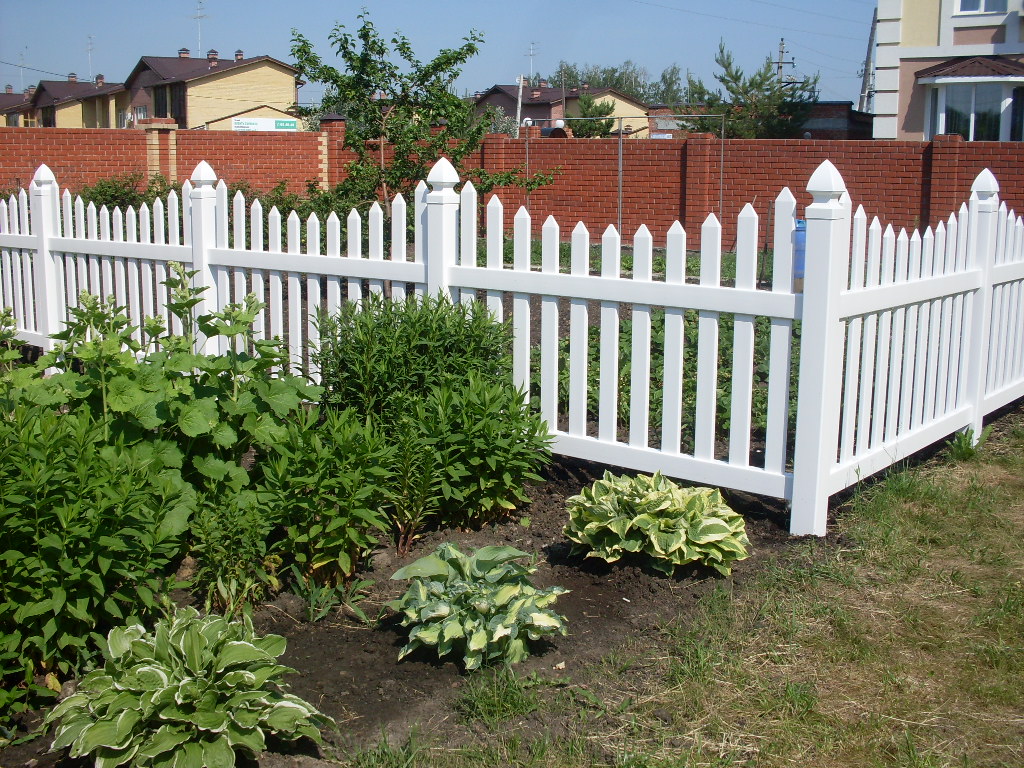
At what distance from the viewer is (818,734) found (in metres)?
2.73

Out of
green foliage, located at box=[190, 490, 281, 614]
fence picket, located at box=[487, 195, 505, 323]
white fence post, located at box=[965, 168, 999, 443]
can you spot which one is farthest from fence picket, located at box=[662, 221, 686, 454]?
white fence post, located at box=[965, 168, 999, 443]

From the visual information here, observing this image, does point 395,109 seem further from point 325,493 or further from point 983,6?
point 983,6

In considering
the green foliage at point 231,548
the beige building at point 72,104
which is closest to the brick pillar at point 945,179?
the green foliage at point 231,548

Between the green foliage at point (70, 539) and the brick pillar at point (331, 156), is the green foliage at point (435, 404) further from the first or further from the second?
the brick pillar at point (331, 156)

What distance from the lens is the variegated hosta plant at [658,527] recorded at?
368 centimetres

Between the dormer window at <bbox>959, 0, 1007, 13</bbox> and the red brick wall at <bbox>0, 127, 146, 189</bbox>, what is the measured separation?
1836cm

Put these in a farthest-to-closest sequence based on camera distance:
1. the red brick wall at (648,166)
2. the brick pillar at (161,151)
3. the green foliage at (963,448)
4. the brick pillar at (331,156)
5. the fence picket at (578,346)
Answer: the brick pillar at (331,156) → the brick pillar at (161,151) → the red brick wall at (648,166) → the green foliage at (963,448) → the fence picket at (578,346)

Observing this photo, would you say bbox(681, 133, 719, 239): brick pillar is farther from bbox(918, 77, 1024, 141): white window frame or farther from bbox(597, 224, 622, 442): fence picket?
bbox(597, 224, 622, 442): fence picket

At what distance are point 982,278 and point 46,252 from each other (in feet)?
20.4

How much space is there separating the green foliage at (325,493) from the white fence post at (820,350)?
5.61 ft

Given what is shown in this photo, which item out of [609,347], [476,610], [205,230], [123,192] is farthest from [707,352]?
[123,192]

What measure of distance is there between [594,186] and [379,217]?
55.8ft

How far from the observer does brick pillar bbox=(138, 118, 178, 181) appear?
23.1 metres

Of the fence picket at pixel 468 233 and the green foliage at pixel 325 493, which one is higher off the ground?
the fence picket at pixel 468 233
